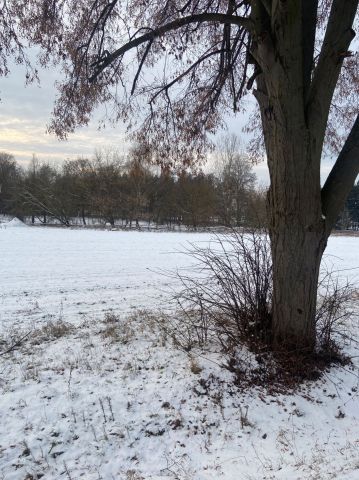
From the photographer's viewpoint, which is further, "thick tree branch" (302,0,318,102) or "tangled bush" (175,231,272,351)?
"tangled bush" (175,231,272,351)

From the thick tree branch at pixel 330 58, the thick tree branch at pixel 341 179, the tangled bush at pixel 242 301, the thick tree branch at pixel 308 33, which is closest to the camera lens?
the thick tree branch at pixel 330 58

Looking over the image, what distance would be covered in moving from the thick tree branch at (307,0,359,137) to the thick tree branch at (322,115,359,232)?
0.42m

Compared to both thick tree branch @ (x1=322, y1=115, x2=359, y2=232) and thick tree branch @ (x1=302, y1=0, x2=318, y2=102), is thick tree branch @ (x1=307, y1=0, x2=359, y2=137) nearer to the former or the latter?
thick tree branch @ (x1=302, y1=0, x2=318, y2=102)

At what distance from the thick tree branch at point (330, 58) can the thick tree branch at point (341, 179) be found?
0.42m

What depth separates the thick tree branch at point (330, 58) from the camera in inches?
149

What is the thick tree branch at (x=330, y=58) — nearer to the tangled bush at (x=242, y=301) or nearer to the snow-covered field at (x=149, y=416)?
the tangled bush at (x=242, y=301)

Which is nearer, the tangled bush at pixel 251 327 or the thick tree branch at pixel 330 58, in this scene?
the thick tree branch at pixel 330 58

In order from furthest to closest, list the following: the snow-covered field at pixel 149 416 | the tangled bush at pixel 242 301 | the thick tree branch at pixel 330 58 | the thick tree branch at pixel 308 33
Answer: the tangled bush at pixel 242 301, the thick tree branch at pixel 308 33, the thick tree branch at pixel 330 58, the snow-covered field at pixel 149 416

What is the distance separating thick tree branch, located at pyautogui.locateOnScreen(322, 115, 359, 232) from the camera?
4199 millimetres

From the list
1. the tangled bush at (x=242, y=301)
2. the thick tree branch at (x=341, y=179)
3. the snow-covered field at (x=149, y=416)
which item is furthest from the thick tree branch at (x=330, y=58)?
the snow-covered field at (x=149, y=416)

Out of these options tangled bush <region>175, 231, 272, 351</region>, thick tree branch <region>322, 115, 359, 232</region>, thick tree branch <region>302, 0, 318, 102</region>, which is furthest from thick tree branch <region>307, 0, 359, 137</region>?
Answer: tangled bush <region>175, 231, 272, 351</region>

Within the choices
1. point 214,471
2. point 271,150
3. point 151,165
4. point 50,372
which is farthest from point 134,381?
point 151,165

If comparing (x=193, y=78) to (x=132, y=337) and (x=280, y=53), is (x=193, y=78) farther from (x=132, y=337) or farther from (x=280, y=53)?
(x=132, y=337)

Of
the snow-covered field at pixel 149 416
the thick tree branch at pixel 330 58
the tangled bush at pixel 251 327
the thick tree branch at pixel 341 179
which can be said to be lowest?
the snow-covered field at pixel 149 416
